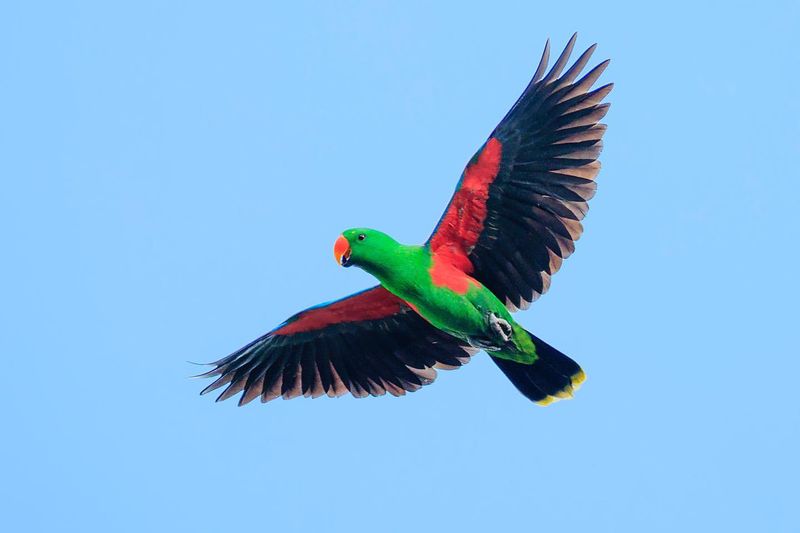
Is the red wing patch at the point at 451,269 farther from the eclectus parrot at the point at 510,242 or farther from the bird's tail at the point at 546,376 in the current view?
the bird's tail at the point at 546,376

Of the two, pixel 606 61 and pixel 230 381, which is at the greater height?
pixel 606 61

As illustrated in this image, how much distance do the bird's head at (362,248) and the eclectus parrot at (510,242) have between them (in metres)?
0.01

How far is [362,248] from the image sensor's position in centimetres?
1331

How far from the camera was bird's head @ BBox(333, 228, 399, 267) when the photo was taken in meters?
13.3

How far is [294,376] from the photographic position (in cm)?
1493

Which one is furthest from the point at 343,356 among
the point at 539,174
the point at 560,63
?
the point at 560,63

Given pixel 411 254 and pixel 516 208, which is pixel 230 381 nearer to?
pixel 411 254

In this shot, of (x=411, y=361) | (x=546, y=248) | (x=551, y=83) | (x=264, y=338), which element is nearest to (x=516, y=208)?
(x=546, y=248)

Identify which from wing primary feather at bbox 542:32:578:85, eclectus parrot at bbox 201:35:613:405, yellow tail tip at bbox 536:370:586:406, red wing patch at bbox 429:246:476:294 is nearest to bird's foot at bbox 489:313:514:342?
eclectus parrot at bbox 201:35:613:405

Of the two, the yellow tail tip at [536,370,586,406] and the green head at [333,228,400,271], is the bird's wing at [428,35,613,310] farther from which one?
the yellow tail tip at [536,370,586,406]

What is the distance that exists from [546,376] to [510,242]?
1555mm

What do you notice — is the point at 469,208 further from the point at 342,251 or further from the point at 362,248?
the point at 342,251

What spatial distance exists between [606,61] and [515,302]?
9.00 ft

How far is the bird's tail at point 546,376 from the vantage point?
1390 centimetres
